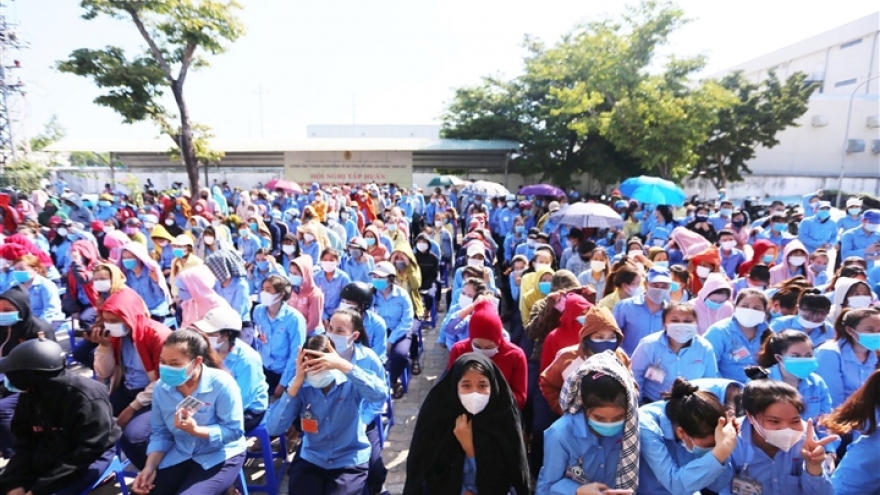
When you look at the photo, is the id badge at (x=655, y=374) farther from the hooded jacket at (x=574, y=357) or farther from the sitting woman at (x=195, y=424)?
the sitting woman at (x=195, y=424)

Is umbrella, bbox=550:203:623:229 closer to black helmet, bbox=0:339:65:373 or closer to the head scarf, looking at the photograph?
the head scarf

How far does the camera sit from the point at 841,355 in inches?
138

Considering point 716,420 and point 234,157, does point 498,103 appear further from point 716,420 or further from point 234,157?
point 716,420

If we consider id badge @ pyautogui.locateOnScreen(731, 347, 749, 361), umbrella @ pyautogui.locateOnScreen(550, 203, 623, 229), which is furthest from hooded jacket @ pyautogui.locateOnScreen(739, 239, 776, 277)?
id badge @ pyautogui.locateOnScreen(731, 347, 749, 361)

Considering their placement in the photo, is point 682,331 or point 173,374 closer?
point 173,374

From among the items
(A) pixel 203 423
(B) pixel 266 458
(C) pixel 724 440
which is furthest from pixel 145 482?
(C) pixel 724 440

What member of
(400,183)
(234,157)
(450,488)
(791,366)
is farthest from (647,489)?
(234,157)

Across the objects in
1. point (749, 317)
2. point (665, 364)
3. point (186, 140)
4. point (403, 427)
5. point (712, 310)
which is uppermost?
point (186, 140)

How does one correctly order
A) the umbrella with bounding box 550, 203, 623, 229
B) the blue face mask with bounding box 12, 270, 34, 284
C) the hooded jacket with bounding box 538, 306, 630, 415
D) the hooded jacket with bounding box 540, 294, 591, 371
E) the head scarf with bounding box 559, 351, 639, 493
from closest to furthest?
the head scarf with bounding box 559, 351, 639, 493, the hooded jacket with bounding box 538, 306, 630, 415, the hooded jacket with bounding box 540, 294, 591, 371, the blue face mask with bounding box 12, 270, 34, 284, the umbrella with bounding box 550, 203, 623, 229

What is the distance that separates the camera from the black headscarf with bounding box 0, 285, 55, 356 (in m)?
4.15

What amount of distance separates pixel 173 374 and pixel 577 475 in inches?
91.9

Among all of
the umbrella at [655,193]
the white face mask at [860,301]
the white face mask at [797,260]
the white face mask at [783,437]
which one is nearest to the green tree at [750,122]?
the umbrella at [655,193]

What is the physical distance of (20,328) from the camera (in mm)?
4211

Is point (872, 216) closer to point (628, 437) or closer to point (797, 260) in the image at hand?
point (797, 260)
